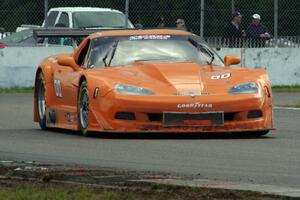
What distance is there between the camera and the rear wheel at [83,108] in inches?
563

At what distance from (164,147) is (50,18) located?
57.0 feet

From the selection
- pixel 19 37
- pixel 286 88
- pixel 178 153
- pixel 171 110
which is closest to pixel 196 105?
pixel 171 110

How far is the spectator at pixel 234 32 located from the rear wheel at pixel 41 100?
11478 millimetres

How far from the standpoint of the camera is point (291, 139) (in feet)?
45.3

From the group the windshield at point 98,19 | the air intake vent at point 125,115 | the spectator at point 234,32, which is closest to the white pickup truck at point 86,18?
the windshield at point 98,19

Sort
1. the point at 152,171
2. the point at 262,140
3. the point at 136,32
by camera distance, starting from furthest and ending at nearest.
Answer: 1. the point at 136,32
2. the point at 262,140
3. the point at 152,171

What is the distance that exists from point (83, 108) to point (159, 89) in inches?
46.0

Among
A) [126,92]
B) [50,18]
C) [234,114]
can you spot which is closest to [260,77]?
[234,114]

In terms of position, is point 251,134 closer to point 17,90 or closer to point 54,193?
point 54,193

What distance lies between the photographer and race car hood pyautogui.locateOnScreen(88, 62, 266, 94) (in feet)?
45.1

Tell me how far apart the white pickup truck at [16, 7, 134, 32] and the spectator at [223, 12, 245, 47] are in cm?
241

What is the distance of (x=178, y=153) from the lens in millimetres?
11898

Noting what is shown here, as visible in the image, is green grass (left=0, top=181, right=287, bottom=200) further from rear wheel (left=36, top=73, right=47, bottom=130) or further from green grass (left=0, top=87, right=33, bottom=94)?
green grass (left=0, top=87, right=33, bottom=94)

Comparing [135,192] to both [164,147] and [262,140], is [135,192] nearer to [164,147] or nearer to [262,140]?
[164,147]
